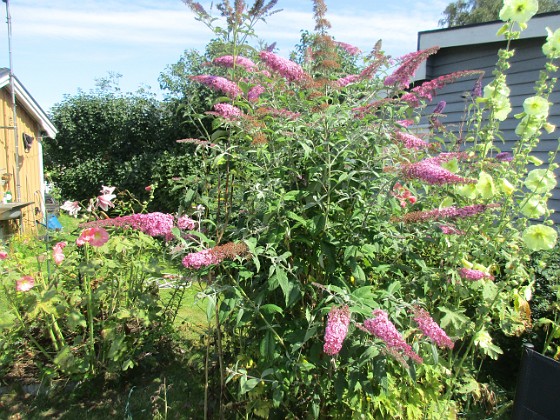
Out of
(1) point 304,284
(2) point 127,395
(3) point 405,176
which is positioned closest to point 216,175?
(1) point 304,284

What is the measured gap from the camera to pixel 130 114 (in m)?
11.6

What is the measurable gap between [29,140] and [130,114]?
→ 2.89 m

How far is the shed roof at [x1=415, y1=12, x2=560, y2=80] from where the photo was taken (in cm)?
443

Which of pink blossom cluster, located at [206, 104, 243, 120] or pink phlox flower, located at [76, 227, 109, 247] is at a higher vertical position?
pink blossom cluster, located at [206, 104, 243, 120]

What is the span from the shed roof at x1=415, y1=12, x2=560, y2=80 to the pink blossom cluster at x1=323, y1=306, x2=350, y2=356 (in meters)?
4.27

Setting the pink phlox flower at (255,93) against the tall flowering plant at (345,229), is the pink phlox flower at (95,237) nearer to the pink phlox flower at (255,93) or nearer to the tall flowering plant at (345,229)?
the tall flowering plant at (345,229)

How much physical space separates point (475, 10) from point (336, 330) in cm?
2741

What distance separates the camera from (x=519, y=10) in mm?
1798

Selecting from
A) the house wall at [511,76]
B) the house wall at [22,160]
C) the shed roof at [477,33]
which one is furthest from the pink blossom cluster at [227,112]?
the house wall at [22,160]

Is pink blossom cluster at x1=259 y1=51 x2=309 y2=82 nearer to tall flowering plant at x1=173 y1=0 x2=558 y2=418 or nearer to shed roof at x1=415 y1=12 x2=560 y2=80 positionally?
tall flowering plant at x1=173 y1=0 x2=558 y2=418

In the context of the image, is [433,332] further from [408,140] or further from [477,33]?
[477,33]

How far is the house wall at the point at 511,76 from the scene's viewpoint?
484cm

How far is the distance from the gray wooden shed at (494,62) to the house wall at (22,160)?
7.25 metres

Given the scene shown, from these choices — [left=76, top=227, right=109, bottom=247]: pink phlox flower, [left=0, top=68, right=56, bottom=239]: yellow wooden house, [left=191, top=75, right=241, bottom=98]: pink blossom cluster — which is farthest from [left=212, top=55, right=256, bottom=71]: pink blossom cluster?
[left=0, top=68, right=56, bottom=239]: yellow wooden house
